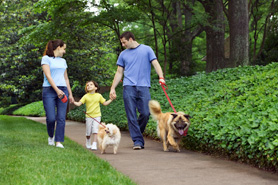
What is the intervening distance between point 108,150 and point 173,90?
6.23 meters

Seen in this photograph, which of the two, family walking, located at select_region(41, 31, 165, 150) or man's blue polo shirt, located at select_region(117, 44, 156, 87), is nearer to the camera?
family walking, located at select_region(41, 31, 165, 150)

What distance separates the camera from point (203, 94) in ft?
36.0

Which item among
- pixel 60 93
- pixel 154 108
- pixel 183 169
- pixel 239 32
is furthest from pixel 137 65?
pixel 239 32

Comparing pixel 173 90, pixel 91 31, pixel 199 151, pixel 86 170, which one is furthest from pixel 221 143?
pixel 91 31

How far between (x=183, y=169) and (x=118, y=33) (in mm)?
15016

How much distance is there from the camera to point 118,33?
2014cm

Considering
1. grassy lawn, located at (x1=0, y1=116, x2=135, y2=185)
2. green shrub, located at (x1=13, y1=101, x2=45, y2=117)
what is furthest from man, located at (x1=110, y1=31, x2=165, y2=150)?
green shrub, located at (x1=13, y1=101, x2=45, y2=117)

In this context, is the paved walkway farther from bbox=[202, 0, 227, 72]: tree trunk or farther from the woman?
bbox=[202, 0, 227, 72]: tree trunk

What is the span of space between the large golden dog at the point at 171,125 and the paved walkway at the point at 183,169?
29cm

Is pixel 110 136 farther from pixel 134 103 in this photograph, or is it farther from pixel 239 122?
pixel 239 122

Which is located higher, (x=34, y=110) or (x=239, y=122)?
(x=239, y=122)

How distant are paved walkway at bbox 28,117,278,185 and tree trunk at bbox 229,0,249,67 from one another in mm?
8712

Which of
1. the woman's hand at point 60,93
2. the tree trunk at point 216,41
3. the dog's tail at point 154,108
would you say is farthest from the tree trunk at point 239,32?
the woman's hand at point 60,93

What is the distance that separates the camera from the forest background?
17266 millimetres
